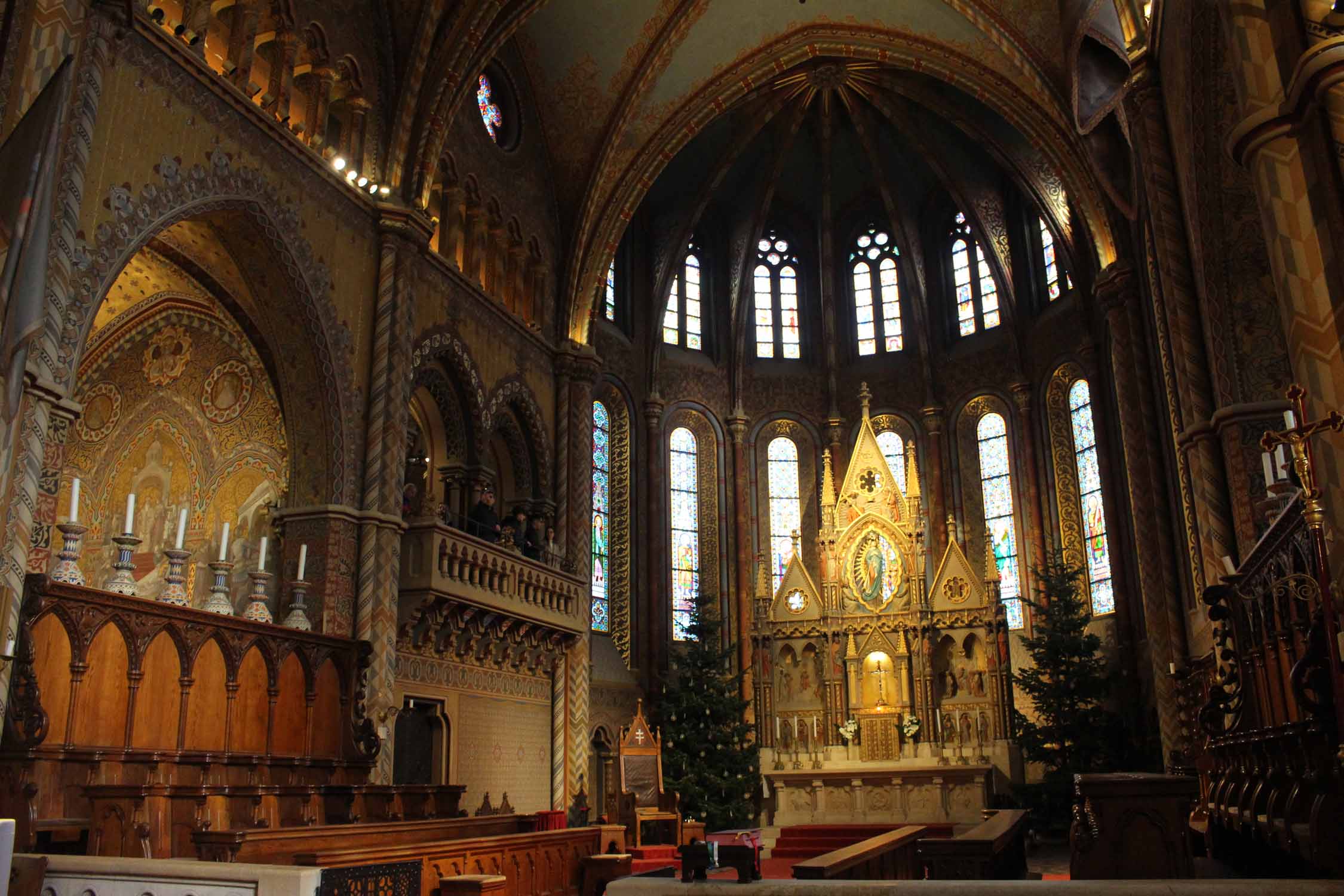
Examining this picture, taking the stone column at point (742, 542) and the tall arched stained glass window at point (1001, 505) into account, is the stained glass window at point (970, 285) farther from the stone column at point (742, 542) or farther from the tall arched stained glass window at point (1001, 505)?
the stone column at point (742, 542)

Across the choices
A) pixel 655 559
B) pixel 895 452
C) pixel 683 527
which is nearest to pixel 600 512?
pixel 655 559

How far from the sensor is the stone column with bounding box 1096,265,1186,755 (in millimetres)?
16078

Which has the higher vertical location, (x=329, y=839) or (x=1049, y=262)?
(x=1049, y=262)

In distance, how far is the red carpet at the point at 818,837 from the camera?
18.2 metres

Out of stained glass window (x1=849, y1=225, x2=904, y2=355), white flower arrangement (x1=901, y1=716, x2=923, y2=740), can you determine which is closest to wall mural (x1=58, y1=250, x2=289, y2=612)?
white flower arrangement (x1=901, y1=716, x2=923, y2=740)

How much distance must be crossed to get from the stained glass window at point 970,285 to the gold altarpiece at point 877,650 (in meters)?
3.73

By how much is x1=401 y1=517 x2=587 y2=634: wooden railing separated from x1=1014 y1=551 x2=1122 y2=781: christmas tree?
773cm

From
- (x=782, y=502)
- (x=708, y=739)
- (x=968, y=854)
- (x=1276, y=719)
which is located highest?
(x=782, y=502)

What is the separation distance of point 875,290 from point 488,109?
1055cm

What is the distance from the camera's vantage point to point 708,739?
20828 mm

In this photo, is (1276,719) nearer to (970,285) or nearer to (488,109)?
(488,109)

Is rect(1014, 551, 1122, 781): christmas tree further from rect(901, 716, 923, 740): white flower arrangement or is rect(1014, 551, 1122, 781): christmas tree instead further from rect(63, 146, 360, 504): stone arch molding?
rect(63, 146, 360, 504): stone arch molding

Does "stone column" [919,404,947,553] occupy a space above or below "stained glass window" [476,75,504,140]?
below

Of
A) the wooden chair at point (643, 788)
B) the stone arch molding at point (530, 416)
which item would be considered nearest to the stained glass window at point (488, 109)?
the stone arch molding at point (530, 416)
